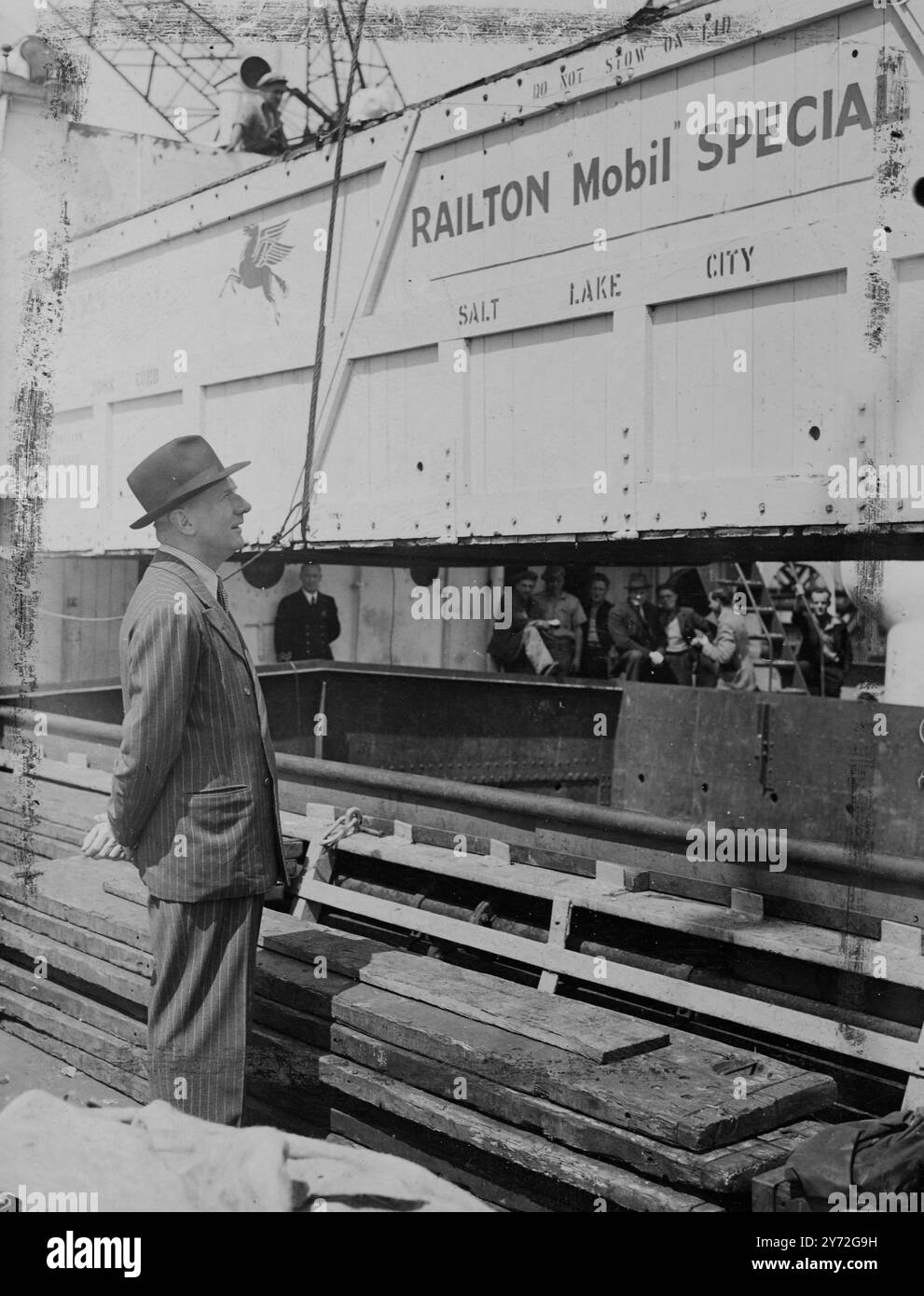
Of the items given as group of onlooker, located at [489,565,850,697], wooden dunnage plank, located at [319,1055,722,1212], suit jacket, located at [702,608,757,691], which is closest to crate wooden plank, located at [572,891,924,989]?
wooden dunnage plank, located at [319,1055,722,1212]

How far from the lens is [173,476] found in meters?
3.26

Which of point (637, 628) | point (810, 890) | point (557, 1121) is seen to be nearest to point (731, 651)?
point (637, 628)

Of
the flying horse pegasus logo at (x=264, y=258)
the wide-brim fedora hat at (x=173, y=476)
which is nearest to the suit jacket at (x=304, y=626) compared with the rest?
the flying horse pegasus logo at (x=264, y=258)

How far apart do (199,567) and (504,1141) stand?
62.3 inches

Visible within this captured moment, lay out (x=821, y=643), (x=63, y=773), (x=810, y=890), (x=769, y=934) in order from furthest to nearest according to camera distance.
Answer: (x=821, y=643)
(x=63, y=773)
(x=810, y=890)
(x=769, y=934)

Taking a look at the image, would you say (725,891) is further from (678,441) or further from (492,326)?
(492,326)

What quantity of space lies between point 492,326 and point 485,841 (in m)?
2.07

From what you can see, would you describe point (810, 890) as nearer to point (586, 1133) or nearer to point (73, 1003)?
point (586, 1133)

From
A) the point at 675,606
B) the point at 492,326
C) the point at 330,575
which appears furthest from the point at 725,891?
the point at 330,575

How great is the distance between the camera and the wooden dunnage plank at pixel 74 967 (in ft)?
12.9

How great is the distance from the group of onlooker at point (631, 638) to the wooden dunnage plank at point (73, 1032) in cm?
498

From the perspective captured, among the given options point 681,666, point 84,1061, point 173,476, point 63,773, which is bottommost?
point 84,1061

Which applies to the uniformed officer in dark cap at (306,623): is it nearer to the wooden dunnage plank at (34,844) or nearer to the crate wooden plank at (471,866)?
the wooden dunnage plank at (34,844)

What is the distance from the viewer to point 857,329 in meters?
3.96
